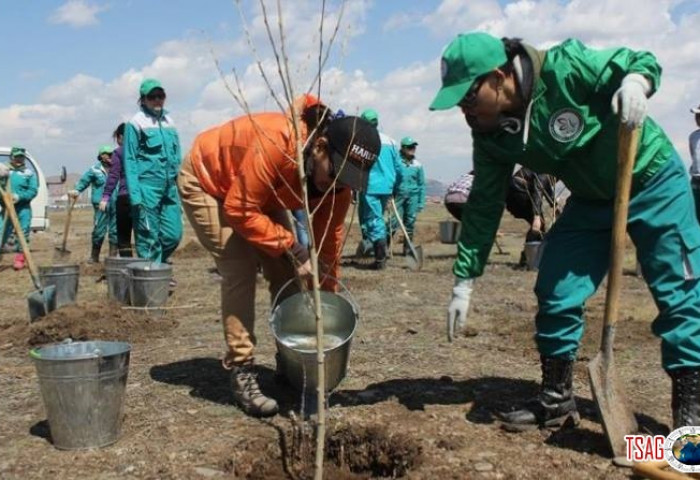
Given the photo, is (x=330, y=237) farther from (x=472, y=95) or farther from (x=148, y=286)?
(x=148, y=286)

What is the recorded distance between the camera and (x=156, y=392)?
13.5 ft

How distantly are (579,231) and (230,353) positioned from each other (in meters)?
1.79

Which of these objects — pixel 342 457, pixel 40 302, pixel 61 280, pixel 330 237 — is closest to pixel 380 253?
pixel 61 280

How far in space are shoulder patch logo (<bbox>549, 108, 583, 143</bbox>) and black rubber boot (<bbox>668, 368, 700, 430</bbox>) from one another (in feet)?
3.53

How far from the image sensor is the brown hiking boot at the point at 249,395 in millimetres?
3637

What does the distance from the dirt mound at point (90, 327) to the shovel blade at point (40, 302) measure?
170mm

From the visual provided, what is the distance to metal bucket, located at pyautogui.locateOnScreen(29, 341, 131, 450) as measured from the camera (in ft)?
10.3

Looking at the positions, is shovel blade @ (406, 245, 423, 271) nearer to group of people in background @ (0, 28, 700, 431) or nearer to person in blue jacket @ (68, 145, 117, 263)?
person in blue jacket @ (68, 145, 117, 263)

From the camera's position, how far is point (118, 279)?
6.70 metres

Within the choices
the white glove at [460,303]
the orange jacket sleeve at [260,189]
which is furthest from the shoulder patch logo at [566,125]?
the orange jacket sleeve at [260,189]

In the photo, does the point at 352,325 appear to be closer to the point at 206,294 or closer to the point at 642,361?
the point at 642,361

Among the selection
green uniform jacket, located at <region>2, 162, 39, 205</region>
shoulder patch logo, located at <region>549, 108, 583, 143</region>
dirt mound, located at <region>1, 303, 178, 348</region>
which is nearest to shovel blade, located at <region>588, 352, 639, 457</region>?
shoulder patch logo, located at <region>549, 108, 583, 143</region>

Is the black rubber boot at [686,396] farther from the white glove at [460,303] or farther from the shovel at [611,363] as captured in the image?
the white glove at [460,303]

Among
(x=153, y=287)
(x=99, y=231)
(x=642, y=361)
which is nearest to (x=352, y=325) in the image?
(x=642, y=361)
